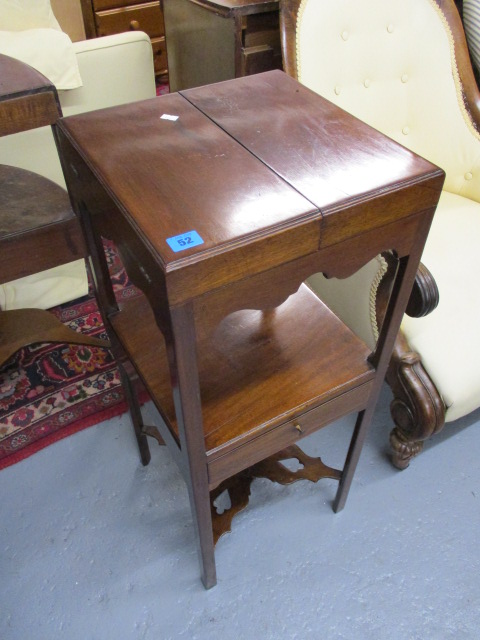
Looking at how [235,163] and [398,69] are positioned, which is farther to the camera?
[398,69]

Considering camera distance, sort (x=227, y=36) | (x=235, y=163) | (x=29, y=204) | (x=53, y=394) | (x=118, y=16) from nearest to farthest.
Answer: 1. (x=235, y=163)
2. (x=29, y=204)
3. (x=227, y=36)
4. (x=53, y=394)
5. (x=118, y=16)

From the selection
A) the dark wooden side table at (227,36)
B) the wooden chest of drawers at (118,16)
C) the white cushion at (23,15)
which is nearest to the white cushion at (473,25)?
the dark wooden side table at (227,36)

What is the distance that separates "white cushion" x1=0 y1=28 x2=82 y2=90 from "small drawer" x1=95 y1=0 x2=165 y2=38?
4.28 feet

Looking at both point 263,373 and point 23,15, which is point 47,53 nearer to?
point 23,15

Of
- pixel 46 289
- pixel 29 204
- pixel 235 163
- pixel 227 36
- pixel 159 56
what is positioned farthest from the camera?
pixel 159 56

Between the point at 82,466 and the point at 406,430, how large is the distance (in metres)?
0.74

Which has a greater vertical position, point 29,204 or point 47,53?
point 47,53

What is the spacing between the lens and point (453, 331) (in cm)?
107

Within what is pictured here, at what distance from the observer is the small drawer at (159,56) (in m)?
2.77

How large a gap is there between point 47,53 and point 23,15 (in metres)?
0.41

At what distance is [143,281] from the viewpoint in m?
0.59

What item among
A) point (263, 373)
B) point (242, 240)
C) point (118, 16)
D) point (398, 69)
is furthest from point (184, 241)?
point (118, 16)

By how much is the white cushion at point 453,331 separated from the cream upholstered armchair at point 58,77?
3.22ft

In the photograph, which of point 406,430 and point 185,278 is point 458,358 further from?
point 185,278
